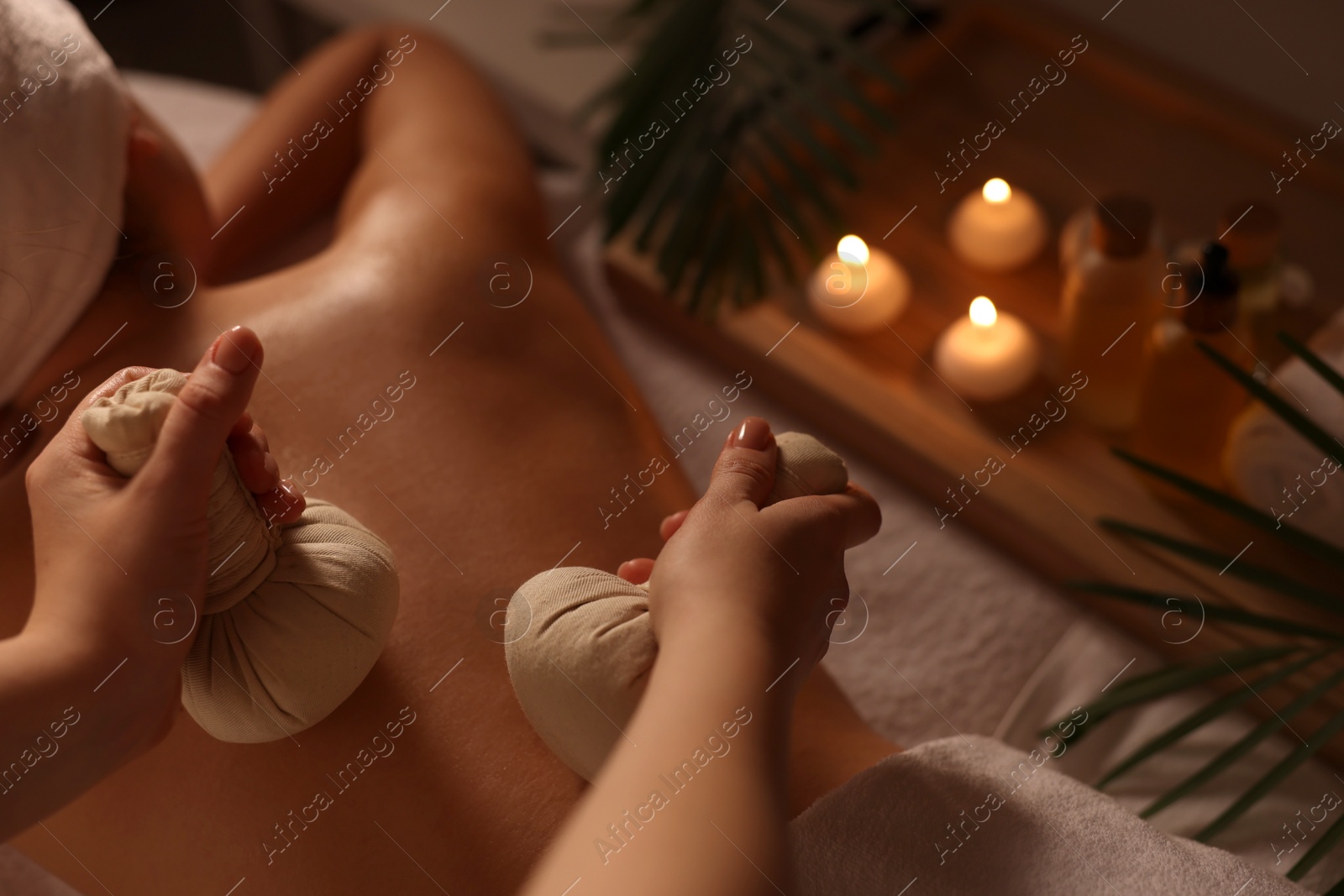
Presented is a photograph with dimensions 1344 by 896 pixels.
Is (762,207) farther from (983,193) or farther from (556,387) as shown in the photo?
(556,387)

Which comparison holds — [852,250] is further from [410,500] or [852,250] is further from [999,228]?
[410,500]

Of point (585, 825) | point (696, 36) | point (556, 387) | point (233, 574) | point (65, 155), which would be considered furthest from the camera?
point (696, 36)

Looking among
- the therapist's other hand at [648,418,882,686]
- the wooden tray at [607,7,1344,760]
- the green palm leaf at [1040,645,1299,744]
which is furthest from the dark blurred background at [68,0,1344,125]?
the therapist's other hand at [648,418,882,686]

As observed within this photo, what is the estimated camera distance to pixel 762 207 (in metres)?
1.24

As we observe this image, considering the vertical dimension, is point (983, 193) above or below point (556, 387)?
above

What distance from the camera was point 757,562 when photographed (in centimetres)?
61

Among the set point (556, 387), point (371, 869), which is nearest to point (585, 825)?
point (371, 869)

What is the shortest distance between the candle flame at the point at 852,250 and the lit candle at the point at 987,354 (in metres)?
0.13

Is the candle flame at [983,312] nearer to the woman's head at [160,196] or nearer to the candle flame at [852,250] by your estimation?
the candle flame at [852,250]

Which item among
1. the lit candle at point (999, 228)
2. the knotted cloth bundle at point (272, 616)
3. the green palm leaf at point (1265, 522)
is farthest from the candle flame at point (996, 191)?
the knotted cloth bundle at point (272, 616)

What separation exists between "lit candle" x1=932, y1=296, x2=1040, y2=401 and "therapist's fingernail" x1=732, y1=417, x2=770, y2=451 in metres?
0.51

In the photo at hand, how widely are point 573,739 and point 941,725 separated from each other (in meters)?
0.46

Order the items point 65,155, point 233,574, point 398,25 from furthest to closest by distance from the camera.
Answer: point 398,25, point 65,155, point 233,574

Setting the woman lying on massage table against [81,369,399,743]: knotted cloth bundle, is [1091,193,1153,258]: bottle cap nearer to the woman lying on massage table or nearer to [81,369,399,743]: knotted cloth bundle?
the woman lying on massage table
